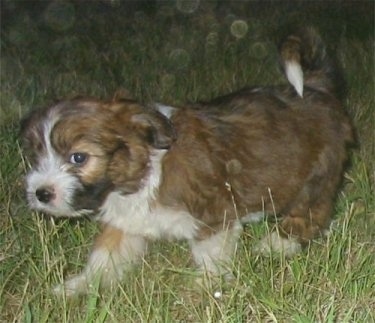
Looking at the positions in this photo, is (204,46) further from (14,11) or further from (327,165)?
(327,165)

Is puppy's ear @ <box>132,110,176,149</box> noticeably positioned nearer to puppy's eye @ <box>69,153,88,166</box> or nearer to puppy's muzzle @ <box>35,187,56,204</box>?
puppy's eye @ <box>69,153,88,166</box>

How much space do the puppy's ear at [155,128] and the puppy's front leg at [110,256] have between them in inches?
21.6

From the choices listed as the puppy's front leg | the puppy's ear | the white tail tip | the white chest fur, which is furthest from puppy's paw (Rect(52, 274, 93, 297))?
the white tail tip

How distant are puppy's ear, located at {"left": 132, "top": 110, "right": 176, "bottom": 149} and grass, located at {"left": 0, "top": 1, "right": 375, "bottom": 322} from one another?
0.56 m

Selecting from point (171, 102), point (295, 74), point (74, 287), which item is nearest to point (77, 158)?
point (74, 287)

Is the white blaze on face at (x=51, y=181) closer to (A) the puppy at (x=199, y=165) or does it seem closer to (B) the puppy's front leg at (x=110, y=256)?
(A) the puppy at (x=199, y=165)

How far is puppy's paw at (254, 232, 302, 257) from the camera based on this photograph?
5.06 metres

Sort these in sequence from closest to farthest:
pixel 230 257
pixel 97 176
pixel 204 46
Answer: pixel 97 176 < pixel 230 257 < pixel 204 46

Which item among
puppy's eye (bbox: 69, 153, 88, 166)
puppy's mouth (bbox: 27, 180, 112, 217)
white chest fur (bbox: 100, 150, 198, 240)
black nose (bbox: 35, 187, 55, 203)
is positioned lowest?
white chest fur (bbox: 100, 150, 198, 240)

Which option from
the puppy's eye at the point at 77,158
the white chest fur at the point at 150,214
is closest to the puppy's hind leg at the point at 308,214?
the white chest fur at the point at 150,214

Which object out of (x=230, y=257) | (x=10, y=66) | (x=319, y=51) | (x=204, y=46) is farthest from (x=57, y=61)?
(x=230, y=257)

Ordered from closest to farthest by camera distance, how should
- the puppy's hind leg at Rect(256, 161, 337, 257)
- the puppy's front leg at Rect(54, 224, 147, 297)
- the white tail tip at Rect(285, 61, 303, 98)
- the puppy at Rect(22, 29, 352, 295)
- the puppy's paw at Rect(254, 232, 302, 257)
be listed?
1. the puppy at Rect(22, 29, 352, 295)
2. the puppy's front leg at Rect(54, 224, 147, 297)
3. the puppy's paw at Rect(254, 232, 302, 257)
4. the white tail tip at Rect(285, 61, 303, 98)
5. the puppy's hind leg at Rect(256, 161, 337, 257)

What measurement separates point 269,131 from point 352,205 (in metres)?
0.58

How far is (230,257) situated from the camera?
492 centimetres
